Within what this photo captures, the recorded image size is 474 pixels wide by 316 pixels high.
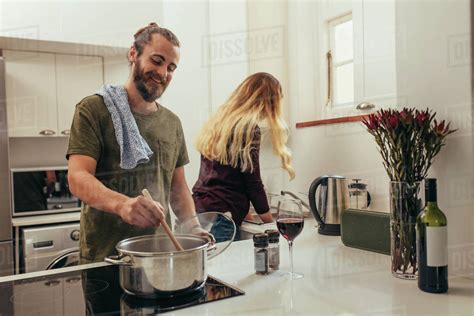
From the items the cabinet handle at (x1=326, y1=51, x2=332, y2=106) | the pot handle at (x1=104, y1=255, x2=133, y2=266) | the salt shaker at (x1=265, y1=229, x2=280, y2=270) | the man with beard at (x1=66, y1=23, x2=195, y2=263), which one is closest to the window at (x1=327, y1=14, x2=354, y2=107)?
the cabinet handle at (x1=326, y1=51, x2=332, y2=106)

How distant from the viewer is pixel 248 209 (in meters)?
1.72

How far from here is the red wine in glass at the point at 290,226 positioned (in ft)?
2.82

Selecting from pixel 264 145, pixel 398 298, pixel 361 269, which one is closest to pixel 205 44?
pixel 264 145

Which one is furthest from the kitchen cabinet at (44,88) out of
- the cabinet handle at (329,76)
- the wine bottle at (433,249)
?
the wine bottle at (433,249)

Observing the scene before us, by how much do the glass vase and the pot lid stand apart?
1.14 ft

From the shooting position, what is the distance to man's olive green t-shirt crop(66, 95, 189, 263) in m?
1.25

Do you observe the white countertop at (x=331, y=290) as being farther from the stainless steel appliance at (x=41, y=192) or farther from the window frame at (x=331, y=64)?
the stainless steel appliance at (x=41, y=192)

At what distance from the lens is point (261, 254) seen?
871 millimetres

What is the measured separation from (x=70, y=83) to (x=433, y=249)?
1.93 metres

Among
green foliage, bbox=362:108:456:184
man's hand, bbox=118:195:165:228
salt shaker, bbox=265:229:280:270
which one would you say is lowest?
salt shaker, bbox=265:229:280:270

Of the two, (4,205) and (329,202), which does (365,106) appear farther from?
(4,205)

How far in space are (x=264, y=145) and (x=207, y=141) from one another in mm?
560

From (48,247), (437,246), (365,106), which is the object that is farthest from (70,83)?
(437,246)

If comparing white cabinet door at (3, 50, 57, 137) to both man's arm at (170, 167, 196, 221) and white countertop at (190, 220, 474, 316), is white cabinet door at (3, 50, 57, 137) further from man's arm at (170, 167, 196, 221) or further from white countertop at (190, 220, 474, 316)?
white countertop at (190, 220, 474, 316)
